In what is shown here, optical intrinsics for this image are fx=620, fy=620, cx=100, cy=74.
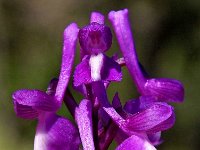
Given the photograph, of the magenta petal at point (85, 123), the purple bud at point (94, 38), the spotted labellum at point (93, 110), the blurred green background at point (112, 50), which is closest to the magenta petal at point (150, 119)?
the spotted labellum at point (93, 110)

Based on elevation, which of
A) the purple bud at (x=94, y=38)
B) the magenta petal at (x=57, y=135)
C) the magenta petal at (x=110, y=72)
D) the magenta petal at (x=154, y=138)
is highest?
the purple bud at (x=94, y=38)

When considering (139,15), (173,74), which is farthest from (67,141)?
(139,15)

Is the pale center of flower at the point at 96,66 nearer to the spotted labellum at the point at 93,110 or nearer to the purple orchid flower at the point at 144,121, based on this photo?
the spotted labellum at the point at 93,110

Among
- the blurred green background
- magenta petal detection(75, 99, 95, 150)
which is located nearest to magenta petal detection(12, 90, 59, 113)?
magenta petal detection(75, 99, 95, 150)

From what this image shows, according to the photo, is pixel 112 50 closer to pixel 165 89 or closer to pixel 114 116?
pixel 165 89

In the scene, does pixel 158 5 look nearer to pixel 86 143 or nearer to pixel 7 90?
pixel 7 90

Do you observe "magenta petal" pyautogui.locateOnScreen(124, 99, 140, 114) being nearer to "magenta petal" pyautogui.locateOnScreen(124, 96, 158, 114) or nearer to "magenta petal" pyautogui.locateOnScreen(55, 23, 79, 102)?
"magenta petal" pyautogui.locateOnScreen(124, 96, 158, 114)
